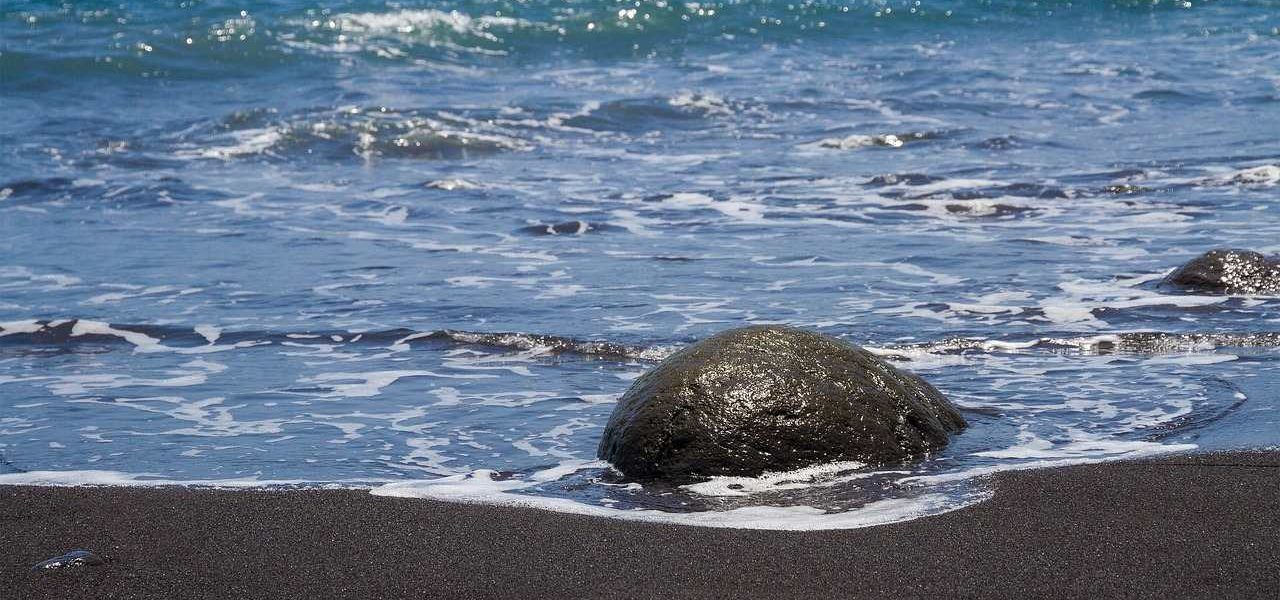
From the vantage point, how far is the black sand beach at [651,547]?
345 centimetres

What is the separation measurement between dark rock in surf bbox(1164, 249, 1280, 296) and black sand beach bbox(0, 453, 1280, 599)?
106 inches

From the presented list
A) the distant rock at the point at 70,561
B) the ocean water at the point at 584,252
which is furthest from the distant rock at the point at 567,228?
the distant rock at the point at 70,561

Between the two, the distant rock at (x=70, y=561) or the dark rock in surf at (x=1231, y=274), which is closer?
the distant rock at (x=70, y=561)

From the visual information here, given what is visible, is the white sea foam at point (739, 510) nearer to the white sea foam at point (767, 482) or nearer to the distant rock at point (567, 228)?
the white sea foam at point (767, 482)

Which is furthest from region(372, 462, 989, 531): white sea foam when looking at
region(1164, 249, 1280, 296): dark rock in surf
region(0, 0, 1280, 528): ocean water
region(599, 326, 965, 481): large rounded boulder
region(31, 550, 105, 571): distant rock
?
region(1164, 249, 1280, 296): dark rock in surf

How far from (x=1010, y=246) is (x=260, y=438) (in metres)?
4.59

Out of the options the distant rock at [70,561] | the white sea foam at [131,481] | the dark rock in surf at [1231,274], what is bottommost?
the white sea foam at [131,481]

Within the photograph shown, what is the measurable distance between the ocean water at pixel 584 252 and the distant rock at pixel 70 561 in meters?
0.82

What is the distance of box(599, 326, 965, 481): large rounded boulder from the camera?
4383mm

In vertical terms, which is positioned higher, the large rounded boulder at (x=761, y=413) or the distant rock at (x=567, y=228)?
the large rounded boulder at (x=761, y=413)

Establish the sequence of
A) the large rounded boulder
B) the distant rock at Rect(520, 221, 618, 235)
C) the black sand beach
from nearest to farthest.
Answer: the black sand beach, the large rounded boulder, the distant rock at Rect(520, 221, 618, 235)

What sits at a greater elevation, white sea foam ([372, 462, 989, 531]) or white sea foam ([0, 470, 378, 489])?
white sea foam ([372, 462, 989, 531])

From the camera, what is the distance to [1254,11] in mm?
21594

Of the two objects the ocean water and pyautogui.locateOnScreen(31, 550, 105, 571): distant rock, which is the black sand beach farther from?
the ocean water
